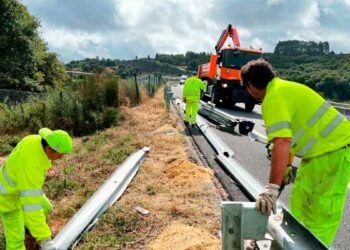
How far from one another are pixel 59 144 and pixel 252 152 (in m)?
6.59

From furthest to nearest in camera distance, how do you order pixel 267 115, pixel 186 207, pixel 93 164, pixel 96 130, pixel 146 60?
pixel 146 60 → pixel 96 130 → pixel 93 164 → pixel 186 207 → pixel 267 115

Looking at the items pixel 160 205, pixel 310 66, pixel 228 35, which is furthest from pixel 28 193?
pixel 310 66

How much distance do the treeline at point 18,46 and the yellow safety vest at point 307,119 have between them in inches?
1030

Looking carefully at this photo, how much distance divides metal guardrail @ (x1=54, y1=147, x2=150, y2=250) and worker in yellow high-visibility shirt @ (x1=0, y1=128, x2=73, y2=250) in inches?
12.8

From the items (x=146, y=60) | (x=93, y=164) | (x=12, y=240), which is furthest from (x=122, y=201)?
(x=146, y=60)

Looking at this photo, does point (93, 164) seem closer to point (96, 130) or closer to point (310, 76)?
point (96, 130)

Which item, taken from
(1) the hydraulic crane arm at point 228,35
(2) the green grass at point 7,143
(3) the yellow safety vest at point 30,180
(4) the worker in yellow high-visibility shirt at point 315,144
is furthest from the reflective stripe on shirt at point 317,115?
(1) the hydraulic crane arm at point 228,35

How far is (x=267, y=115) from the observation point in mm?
2959

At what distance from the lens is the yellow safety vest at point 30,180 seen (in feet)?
12.5

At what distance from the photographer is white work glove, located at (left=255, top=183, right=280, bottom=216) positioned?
98.0 inches

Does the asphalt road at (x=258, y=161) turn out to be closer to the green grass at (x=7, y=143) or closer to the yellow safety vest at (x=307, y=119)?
the yellow safety vest at (x=307, y=119)

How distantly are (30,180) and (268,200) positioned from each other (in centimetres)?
239

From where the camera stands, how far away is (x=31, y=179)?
150 inches

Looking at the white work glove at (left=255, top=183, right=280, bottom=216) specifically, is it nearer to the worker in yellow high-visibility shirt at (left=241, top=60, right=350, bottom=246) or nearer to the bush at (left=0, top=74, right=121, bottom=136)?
the worker in yellow high-visibility shirt at (left=241, top=60, right=350, bottom=246)
